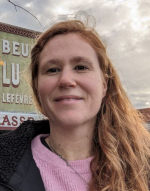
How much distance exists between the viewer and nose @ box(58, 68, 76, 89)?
2.03 metres

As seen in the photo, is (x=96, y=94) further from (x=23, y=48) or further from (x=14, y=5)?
(x=23, y=48)

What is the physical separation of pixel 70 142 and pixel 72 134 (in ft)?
0.21

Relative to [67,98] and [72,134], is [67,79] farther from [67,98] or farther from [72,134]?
[72,134]

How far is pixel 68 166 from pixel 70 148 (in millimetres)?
130

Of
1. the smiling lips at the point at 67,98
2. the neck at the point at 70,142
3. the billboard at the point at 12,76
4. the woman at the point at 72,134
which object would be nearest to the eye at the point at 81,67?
the woman at the point at 72,134

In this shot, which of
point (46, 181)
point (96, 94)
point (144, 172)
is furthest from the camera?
point (144, 172)

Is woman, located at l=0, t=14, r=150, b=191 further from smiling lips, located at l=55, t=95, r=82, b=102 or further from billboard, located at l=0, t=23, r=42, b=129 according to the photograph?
billboard, located at l=0, t=23, r=42, b=129

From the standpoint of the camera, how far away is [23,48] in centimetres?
1296

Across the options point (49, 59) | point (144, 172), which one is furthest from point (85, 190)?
point (49, 59)

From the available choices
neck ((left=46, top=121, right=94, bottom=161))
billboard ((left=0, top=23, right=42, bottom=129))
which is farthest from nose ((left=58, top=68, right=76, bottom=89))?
billboard ((left=0, top=23, right=42, bottom=129))

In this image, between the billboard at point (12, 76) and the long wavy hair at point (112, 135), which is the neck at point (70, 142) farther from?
the billboard at point (12, 76)

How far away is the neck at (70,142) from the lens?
2.17 m

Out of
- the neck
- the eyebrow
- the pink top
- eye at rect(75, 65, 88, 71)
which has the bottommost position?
the pink top

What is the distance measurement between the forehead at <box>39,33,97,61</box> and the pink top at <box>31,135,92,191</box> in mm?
616
